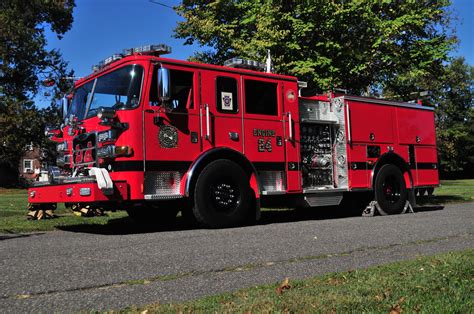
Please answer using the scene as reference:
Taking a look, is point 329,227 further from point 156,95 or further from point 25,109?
point 25,109

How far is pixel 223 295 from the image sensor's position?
3.86 m

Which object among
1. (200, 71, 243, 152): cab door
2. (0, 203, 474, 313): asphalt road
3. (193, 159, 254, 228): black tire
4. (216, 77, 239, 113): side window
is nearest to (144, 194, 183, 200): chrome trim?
(193, 159, 254, 228): black tire

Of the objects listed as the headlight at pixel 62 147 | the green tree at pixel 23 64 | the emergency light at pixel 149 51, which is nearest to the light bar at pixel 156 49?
the emergency light at pixel 149 51

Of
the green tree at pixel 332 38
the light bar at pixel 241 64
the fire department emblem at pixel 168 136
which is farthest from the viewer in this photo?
the green tree at pixel 332 38

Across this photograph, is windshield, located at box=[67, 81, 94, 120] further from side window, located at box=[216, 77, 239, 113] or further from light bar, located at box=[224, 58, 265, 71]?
light bar, located at box=[224, 58, 265, 71]

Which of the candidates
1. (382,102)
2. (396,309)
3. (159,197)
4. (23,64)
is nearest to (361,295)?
(396,309)

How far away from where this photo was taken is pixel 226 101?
887 cm

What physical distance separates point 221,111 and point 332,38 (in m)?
7.71

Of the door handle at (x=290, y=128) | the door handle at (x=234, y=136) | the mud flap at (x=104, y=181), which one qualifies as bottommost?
the mud flap at (x=104, y=181)

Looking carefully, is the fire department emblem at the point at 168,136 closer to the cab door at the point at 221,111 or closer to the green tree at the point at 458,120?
the cab door at the point at 221,111

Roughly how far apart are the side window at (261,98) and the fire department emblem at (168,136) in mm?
1618

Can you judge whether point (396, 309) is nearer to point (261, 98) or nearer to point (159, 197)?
point (159, 197)

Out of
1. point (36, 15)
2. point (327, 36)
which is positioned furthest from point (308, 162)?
point (36, 15)

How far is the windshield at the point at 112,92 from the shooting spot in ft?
25.9
